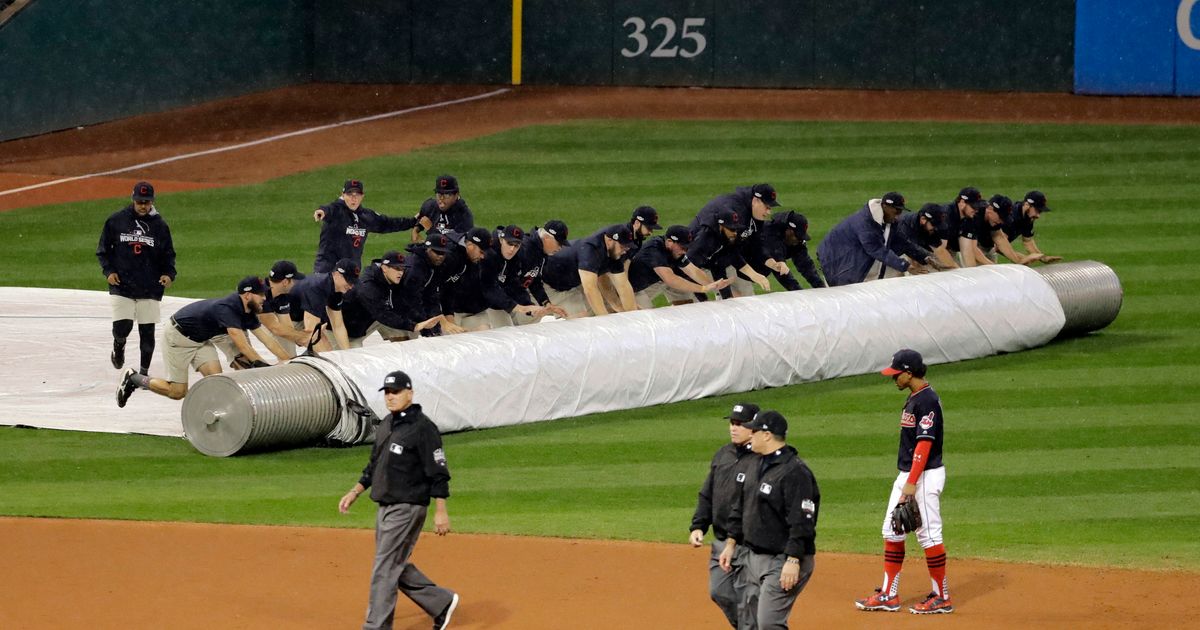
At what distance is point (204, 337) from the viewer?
1430cm

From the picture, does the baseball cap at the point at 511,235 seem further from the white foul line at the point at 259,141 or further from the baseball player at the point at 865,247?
the white foul line at the point at 259,141

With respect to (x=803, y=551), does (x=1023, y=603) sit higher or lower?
lower

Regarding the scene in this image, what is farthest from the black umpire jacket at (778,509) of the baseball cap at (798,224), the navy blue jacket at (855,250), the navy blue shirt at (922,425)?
the navy blue jacket at (855,250)

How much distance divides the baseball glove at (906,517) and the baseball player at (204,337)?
20.7 feet

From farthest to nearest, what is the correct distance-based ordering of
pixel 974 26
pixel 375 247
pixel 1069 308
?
pixel 974 26, pixel 375 247, pixel 1069 308

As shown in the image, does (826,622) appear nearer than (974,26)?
Yes

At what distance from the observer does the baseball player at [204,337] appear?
1400cm

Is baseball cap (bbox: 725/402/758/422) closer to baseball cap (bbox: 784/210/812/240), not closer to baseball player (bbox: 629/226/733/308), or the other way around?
baseball player (bbox: 629/226/733/308)

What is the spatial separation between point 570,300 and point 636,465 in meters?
3.69

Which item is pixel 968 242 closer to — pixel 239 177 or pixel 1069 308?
pixel 1069 308

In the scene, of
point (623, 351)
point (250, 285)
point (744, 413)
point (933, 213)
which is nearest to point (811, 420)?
point (623, 351)

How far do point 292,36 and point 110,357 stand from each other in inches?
640

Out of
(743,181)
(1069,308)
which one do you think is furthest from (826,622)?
(743,181)

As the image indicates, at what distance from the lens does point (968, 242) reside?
18.1 metres
